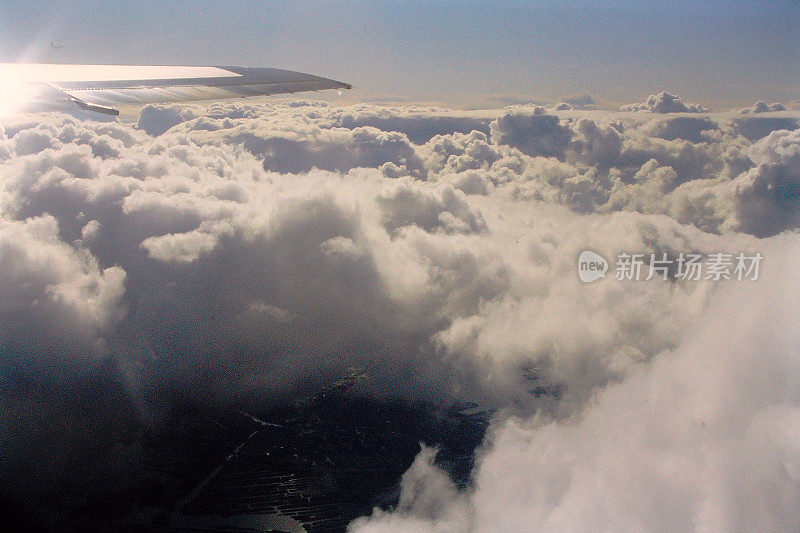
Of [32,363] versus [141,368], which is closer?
[32,363]

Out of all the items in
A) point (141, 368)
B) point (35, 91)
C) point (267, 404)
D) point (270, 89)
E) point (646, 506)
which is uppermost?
point (270, 89)

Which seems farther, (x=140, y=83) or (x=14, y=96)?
(x=140, y=83)

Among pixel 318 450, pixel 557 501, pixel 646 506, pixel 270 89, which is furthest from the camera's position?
pixel 318 450

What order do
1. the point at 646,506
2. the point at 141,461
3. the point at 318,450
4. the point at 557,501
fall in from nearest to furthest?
1. the point at 646,506
2. the point at 557,501
3. the point at 141,461
4. the point at 318,450

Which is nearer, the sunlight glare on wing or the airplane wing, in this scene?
the sunlight glare on wing

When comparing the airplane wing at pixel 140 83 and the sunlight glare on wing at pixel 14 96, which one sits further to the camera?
the airplane wing at pixel 140 83

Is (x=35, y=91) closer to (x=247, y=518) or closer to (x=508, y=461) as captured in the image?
(x=247, y=518)

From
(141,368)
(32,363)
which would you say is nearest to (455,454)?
(141,368)

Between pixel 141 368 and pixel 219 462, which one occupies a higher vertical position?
pixel 141 368
